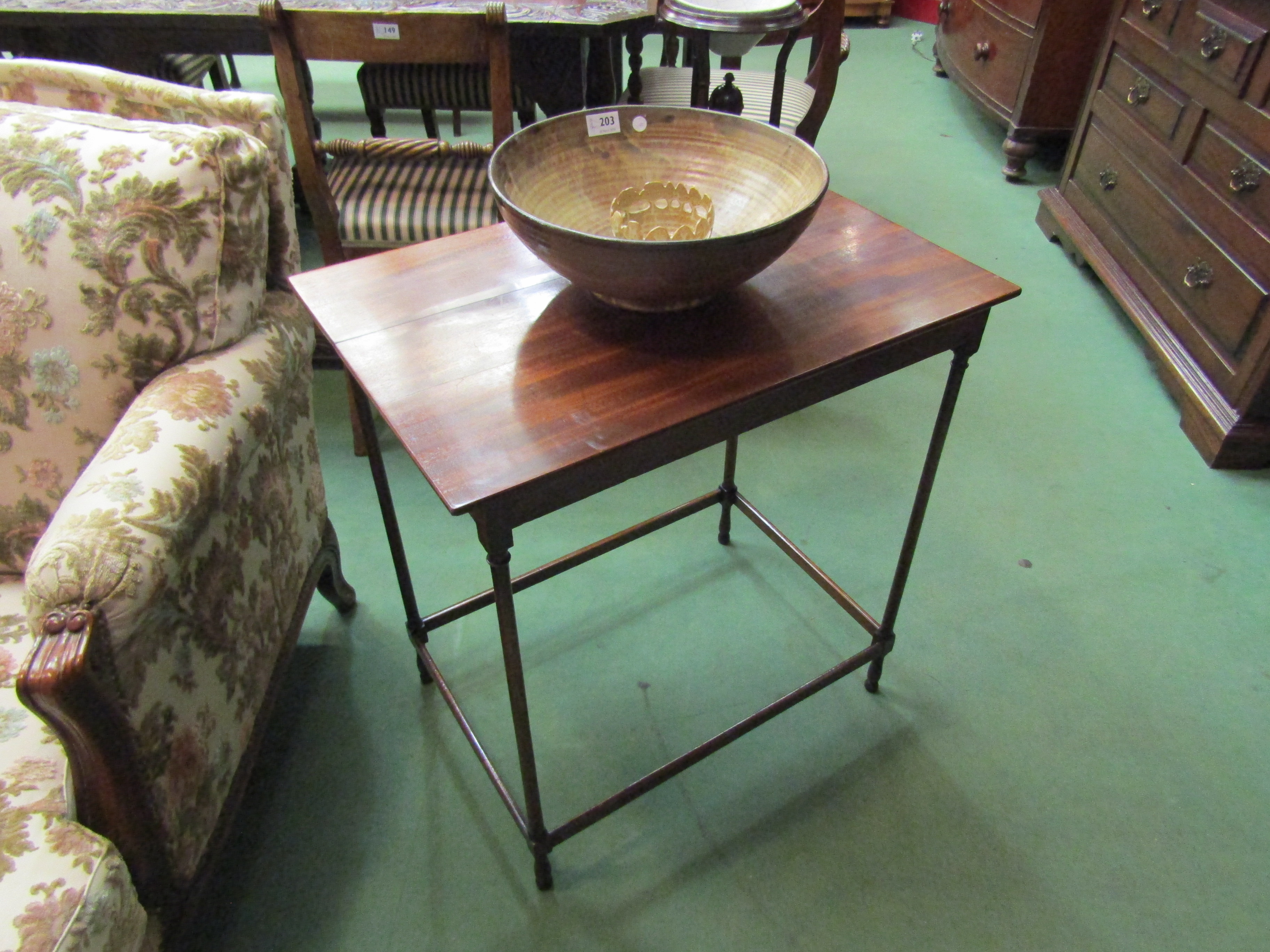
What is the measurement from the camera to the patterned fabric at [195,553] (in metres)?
0.78

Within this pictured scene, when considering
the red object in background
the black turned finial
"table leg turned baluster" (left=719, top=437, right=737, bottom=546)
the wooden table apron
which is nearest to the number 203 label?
"table leg turned baluster" (left=719, top=437, right=737, bottom=546)

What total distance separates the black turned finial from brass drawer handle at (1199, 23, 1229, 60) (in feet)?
3.41

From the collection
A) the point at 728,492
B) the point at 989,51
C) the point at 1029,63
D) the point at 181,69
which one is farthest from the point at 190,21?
the point at 989,51

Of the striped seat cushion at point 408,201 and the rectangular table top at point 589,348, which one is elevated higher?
the rectangular table top at point 589,348

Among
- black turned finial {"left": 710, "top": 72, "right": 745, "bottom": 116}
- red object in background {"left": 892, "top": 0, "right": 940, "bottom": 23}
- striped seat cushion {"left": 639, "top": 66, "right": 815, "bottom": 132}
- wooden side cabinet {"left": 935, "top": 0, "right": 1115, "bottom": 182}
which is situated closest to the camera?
black turned finial {"left": 710, "top": 72, "right": 745, "bottom": 116}

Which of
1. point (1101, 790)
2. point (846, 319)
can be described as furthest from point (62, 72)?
point (1101, 790)

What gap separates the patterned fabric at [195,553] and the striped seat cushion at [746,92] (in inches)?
55.8

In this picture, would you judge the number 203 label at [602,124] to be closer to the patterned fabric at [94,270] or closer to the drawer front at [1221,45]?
the patterned fabric at [94,270]

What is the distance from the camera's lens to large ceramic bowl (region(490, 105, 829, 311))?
0.83 m

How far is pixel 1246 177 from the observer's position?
176cm

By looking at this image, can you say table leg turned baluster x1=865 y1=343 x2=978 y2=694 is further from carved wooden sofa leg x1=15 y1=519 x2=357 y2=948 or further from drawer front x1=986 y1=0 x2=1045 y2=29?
drawer front x1=986 y1=0 x2=1045 y2=29

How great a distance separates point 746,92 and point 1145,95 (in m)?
1.02

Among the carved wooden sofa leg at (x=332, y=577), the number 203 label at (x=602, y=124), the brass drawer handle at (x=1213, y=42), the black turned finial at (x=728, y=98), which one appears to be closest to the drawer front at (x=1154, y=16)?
the brass drawer handle at (x=1213, y=42)

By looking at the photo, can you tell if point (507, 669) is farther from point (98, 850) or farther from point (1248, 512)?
point (1248, 512)
